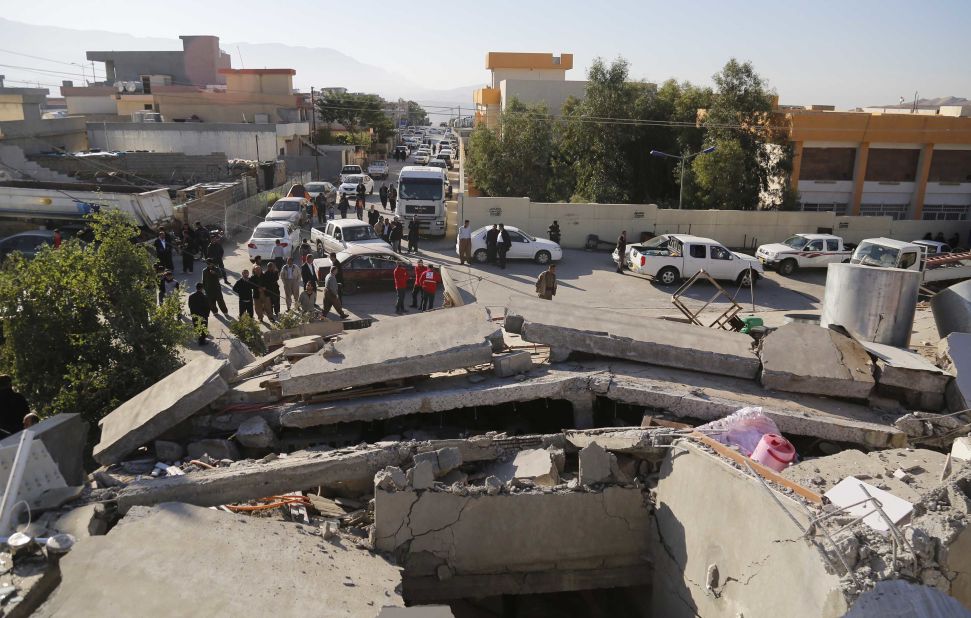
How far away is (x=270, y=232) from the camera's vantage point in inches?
821

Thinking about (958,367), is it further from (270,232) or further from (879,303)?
(270,232)

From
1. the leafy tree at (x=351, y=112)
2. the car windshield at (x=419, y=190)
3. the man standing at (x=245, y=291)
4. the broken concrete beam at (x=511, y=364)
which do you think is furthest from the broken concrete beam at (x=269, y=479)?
the leafy tree at (x=351, y=112)

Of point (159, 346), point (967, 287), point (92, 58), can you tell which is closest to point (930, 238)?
point (967, 287)

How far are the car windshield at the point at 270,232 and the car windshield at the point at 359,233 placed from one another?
2.00 meters

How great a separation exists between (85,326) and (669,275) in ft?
48.7

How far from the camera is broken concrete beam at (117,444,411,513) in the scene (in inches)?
258

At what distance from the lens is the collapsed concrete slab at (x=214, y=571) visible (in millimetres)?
5004

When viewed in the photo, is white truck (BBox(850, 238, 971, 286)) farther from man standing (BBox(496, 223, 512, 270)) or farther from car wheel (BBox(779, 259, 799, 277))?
man standing (BBox(496, 223, 512, 270))

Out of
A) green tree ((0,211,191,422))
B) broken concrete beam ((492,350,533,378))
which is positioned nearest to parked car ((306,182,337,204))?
green tree ((0,211,191,422))

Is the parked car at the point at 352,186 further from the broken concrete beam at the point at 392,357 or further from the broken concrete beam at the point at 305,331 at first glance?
the broken concrete beam at the point at 392,357

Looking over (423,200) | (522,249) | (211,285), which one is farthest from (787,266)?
(211,285)

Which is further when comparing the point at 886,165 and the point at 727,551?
the point at 886,165

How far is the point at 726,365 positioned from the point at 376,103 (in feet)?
201

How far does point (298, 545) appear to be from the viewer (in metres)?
5.99
